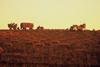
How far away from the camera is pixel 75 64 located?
894 centimetres

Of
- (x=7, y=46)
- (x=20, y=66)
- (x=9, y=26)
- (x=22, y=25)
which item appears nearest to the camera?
(x=20, y=66)

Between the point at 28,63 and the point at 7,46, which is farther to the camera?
the point at 7,46

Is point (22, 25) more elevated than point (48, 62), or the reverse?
point (22, 25)

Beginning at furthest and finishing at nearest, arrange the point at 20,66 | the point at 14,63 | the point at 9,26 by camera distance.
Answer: the point at 9,26 < the point at 14,63 < the point at 20,66

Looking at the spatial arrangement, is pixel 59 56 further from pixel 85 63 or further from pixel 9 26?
pixel 9 26

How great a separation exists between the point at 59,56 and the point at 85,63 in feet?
7.80

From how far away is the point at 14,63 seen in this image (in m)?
9.25

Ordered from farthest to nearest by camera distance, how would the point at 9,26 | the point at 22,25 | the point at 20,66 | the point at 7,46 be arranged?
the point at 22,25 → the point at 9,26 → the point at 7,46 → the point at 20,66

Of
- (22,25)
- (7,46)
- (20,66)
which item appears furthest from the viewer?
(22,25)

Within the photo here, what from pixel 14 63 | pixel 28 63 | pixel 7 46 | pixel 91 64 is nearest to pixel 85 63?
pixel 91 64

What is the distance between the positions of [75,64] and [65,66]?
0.80 m

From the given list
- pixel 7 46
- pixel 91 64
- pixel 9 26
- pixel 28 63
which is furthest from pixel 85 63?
pixel 9 26

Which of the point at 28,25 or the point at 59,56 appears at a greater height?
the point at 28,25

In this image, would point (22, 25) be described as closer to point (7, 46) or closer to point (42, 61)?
point (7, 46)
